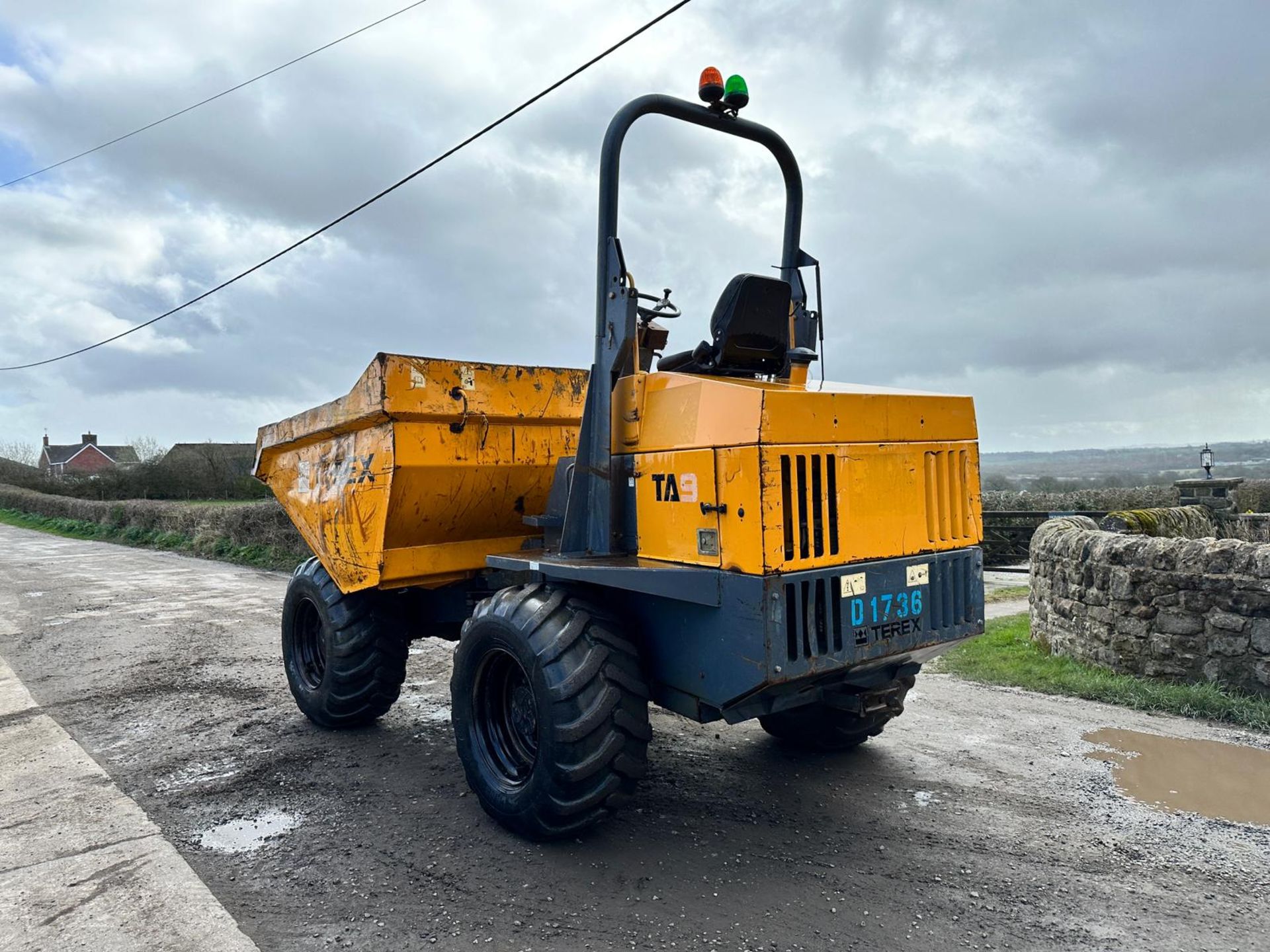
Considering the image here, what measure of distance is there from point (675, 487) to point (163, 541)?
861 inches

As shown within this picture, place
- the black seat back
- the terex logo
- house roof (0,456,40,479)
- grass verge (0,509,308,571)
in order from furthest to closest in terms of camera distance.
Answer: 1. house roof (0,456,40,479)
2. grass verge (0,509,308,571)
3. the black seat back
4. the terex logo

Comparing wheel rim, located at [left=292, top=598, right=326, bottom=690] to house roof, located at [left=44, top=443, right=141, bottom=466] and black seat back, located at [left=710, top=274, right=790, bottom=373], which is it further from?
house roof, located at [left=44, top=443, right=141, bottom=466]

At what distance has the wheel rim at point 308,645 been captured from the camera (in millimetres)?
6004

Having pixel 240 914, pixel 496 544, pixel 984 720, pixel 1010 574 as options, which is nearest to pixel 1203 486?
pixel 1010 574

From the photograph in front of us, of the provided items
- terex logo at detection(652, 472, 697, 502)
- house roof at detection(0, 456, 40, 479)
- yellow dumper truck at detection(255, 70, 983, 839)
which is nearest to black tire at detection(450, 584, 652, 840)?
yellow dumper truck at detection(255, 70, 983, 839)

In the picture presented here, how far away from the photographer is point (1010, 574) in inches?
574

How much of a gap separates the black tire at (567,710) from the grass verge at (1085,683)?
169 inches

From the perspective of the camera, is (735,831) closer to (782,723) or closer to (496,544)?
(782,723)

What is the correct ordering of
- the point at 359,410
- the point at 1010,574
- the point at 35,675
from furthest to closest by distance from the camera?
the point at 1010,574 → the point at 35,675 → the point at 359,410

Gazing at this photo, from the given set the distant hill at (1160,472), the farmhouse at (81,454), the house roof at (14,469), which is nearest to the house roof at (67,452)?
the farmhouse at (81,454)

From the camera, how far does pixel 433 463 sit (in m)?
4.80

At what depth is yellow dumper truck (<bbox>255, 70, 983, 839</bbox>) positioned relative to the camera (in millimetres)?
3428

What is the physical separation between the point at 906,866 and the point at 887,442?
1.80 metres

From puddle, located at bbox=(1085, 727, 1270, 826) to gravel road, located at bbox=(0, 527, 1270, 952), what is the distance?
0.17 meters
